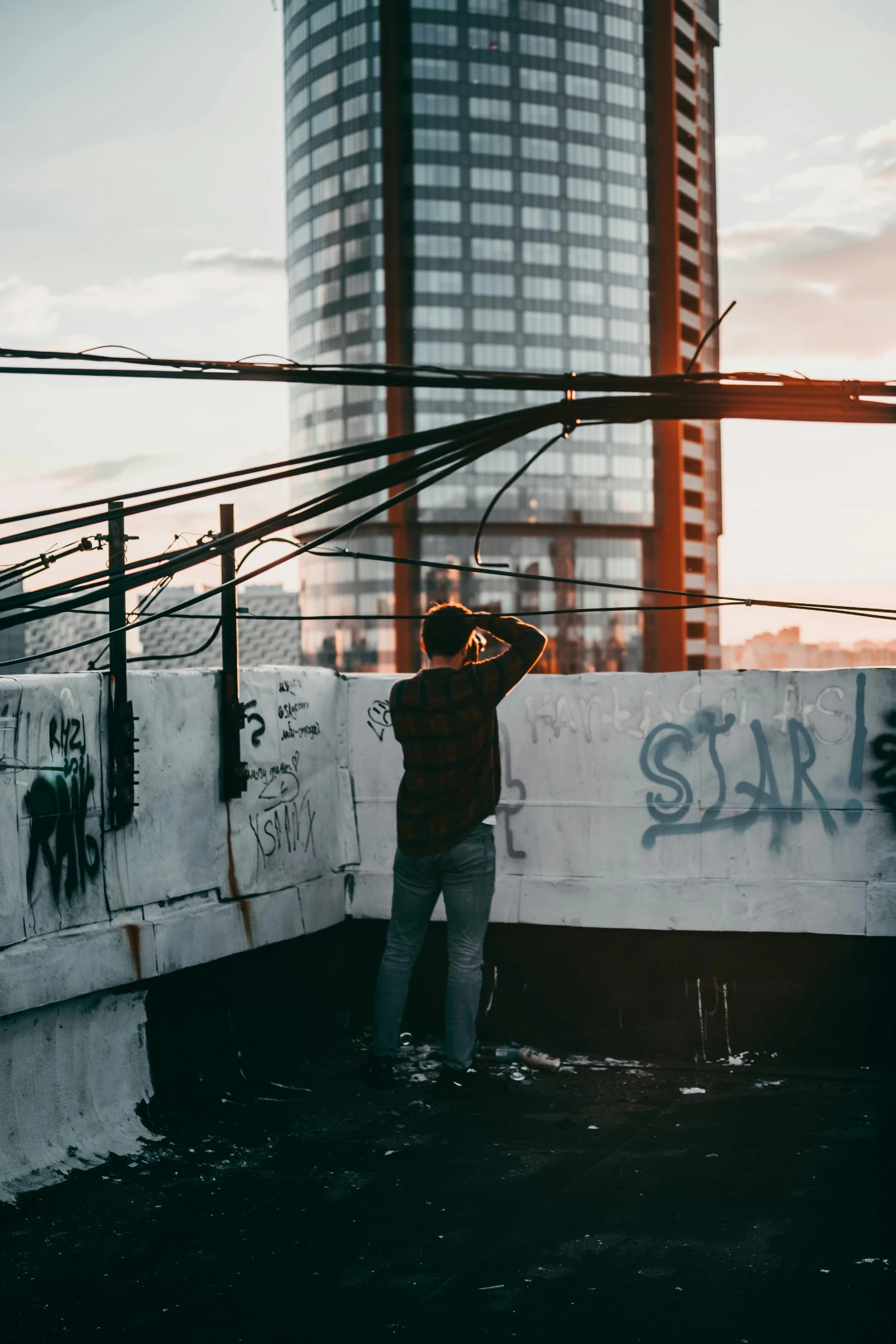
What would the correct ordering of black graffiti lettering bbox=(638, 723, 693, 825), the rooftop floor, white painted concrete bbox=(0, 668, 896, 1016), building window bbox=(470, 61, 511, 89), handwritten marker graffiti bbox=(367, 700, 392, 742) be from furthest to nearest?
1. building window bbox=(470, 61, 511, 89)
2. handwritten marker graffiti bbox=(367, 700, 392, 742)
3. black graffiti lettering bbox=(638, 723, 693, 825)
4. white painted concrete bbox=(0, 668, 896, 1016)
5. the rooftop floor

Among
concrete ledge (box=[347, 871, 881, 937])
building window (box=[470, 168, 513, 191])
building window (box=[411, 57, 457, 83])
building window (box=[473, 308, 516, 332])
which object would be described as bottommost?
concrete ledge (box=[347, 871, 881, 937])

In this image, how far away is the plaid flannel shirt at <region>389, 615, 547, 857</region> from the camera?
531 cm

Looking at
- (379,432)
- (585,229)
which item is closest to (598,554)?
(379,432)

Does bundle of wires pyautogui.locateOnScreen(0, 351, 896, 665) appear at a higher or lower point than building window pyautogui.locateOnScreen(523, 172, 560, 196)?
lower

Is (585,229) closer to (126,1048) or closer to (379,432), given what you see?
(379,432)

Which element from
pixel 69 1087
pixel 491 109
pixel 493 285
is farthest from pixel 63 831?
pixel 491 109

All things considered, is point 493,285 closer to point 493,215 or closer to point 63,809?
point 493,215

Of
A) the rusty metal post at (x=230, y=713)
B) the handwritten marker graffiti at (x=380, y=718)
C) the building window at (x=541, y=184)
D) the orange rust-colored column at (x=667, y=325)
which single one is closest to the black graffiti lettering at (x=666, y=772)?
the handwritten marker graffiti at (x=380, y=718)

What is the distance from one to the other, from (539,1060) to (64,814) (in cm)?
260

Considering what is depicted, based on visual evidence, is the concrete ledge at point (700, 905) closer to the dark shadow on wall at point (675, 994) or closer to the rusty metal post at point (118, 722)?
the dark shadow on wall at point (675, 994)

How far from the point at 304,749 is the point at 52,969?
6.75ft

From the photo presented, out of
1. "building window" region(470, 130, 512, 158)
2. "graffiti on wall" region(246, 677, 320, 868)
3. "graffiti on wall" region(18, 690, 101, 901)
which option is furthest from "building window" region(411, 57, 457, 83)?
"graffiti on wall" region(18, 690, 101, 901)

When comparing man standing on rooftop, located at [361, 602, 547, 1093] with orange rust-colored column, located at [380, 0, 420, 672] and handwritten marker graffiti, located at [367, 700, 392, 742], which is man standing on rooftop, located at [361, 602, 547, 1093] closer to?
handwritten marker graffiti, located at [367, 700, 392, 742]

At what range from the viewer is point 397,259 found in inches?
4432
